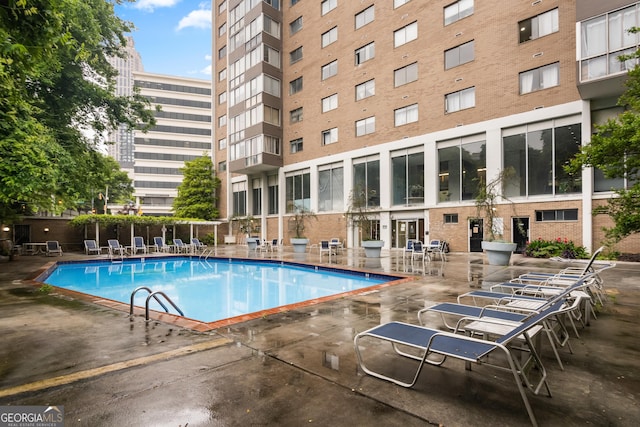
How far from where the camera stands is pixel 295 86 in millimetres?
29703

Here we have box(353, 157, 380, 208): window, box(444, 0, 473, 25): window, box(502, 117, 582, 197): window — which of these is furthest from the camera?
box(353, 157, 380, 208): window

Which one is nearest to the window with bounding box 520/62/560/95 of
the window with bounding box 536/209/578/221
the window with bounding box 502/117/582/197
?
the window with bounding box 502/117/582/197

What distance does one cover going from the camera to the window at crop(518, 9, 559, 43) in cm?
1638

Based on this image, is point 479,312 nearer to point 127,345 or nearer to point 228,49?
point 127,345

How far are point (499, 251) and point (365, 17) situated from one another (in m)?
20.1

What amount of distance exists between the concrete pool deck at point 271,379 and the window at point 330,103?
23.3m

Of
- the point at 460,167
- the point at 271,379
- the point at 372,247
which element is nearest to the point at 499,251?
the point at 372,247

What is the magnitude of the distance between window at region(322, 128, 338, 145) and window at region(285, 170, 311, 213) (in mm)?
3047

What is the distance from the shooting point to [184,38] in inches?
7062

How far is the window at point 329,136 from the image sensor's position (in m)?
26.1

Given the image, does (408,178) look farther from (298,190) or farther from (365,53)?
(298,190)

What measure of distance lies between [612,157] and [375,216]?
1748 cm

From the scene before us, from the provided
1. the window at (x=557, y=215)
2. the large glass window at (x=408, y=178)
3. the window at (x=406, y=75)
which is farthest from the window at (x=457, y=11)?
the window at (x=557, y=215)

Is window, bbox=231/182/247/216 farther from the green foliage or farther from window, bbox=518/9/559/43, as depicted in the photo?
window, bbox=518/9/559/43
